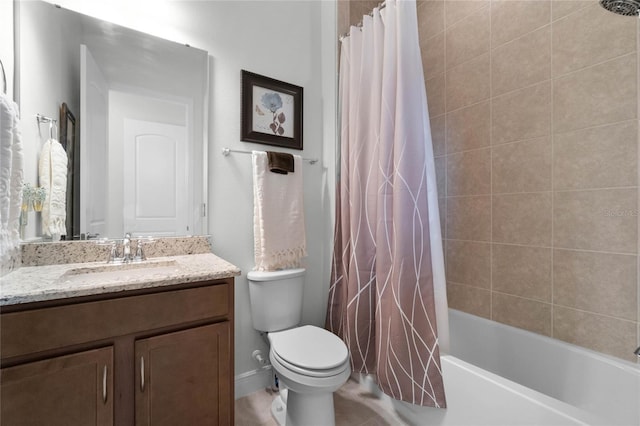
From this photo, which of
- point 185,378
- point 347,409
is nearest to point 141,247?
point 185,378

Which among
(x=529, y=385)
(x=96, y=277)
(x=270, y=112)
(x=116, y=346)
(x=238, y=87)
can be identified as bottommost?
(x=529, y=385)

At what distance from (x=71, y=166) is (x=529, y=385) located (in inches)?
99.3

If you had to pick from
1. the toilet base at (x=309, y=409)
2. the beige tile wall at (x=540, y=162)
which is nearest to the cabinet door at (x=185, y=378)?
the toilet base at (x=309, y=409)

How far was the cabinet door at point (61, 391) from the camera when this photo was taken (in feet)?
2.72

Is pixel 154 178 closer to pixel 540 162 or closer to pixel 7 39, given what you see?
pixel 7 39

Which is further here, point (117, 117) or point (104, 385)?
point (117, 117)

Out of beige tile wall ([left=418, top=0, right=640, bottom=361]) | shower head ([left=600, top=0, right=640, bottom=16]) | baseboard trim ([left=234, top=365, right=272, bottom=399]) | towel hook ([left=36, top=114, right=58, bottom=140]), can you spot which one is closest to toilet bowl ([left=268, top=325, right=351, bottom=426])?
baseboard trim ([left=234, top=365, right=272, bottom=399])

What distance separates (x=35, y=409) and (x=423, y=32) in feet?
9.25

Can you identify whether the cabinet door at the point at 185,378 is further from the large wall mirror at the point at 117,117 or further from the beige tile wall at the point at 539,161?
the beige tile wall at the point at 539,161

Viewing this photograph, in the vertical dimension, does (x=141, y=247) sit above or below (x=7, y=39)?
below

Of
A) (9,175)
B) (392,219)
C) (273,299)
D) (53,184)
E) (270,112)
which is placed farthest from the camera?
(270,112)

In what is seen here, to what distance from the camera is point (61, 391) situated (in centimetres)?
89

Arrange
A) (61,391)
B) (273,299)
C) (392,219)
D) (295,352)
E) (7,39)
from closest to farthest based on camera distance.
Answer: (61,391) → (7,39) → (295,352) → (392,219) → (273,299)

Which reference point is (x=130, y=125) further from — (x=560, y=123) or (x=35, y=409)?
(x=560, y=123)
